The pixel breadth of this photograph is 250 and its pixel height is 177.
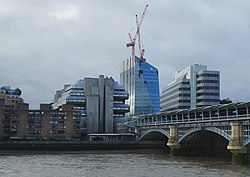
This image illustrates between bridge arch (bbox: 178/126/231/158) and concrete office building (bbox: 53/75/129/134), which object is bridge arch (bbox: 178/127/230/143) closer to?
bridge arch (bbox: 178/126/231/158)

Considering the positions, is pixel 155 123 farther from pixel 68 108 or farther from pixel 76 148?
pixel 68 108

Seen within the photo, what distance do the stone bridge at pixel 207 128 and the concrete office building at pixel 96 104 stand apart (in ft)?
121

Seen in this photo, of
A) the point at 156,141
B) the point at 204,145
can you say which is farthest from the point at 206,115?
the point at 156,141

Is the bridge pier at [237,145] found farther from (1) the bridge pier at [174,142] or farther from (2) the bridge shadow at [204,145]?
(1) the bridge pier at [174,142]

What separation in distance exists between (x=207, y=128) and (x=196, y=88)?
316 ft

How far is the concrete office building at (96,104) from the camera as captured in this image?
Answer: 164 m

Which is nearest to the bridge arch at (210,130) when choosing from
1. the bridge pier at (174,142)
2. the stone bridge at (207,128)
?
the stone bridge at (207,128)

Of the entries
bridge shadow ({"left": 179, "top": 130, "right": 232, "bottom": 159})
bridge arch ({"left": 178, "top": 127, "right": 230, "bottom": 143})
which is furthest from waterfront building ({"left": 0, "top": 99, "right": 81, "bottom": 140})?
bridge arch ({"left": 178, "top": 127, "right": 230, "bottom": 143})

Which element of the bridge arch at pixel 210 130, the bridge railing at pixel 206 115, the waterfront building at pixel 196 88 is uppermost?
the waterfront building at pixel 196 88

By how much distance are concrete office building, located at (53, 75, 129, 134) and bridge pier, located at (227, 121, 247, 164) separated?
93076mm

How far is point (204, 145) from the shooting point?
334ft

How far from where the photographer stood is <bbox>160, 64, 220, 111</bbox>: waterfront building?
571 feet

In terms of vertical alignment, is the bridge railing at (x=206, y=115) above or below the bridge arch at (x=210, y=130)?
above

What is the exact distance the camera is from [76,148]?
123688 mm
